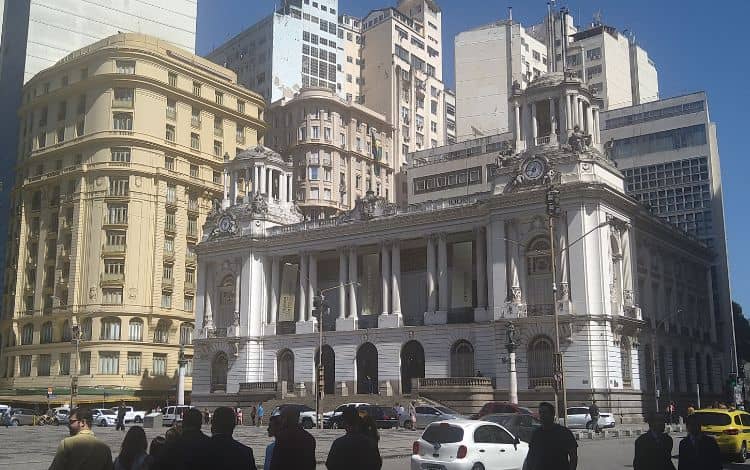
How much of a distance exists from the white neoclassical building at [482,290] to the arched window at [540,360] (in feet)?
0.31

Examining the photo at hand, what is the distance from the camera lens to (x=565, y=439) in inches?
488

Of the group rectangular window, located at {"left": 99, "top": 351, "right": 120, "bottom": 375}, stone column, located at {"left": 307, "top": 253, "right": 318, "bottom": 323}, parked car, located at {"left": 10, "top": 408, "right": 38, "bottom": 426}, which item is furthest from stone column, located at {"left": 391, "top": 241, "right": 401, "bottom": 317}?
parked car, located at {"left": 10, "top": 408, "right": 38, "bottom": 426}

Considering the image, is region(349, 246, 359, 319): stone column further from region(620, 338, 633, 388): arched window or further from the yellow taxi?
the yellow taxi

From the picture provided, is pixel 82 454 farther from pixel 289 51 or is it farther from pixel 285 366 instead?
pixel 289 51

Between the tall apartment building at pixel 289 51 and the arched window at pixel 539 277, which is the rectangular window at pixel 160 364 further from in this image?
the tall apartment building at pixel 289 51

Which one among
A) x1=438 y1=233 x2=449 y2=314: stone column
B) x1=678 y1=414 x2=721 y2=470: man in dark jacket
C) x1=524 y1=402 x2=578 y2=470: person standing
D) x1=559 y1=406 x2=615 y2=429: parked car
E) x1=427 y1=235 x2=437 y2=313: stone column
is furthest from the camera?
x1=427 y1=235 x2=437 y2=313: stone column

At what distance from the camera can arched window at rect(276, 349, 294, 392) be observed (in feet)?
223

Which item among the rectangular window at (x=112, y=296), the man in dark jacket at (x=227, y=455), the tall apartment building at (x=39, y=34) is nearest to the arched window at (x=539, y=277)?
the rectangular window at (x=112, y=296)

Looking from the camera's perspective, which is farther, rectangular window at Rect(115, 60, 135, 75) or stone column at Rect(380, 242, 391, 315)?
rectangular window at Rect(115, 60, 135, 75)

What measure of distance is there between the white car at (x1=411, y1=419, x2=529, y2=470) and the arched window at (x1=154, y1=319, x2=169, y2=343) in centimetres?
6139

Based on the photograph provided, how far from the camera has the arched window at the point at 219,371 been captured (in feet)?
233

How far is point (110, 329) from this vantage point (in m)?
74.9

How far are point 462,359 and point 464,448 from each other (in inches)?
1567

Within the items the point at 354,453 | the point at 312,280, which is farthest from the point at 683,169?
the point at 354,453
